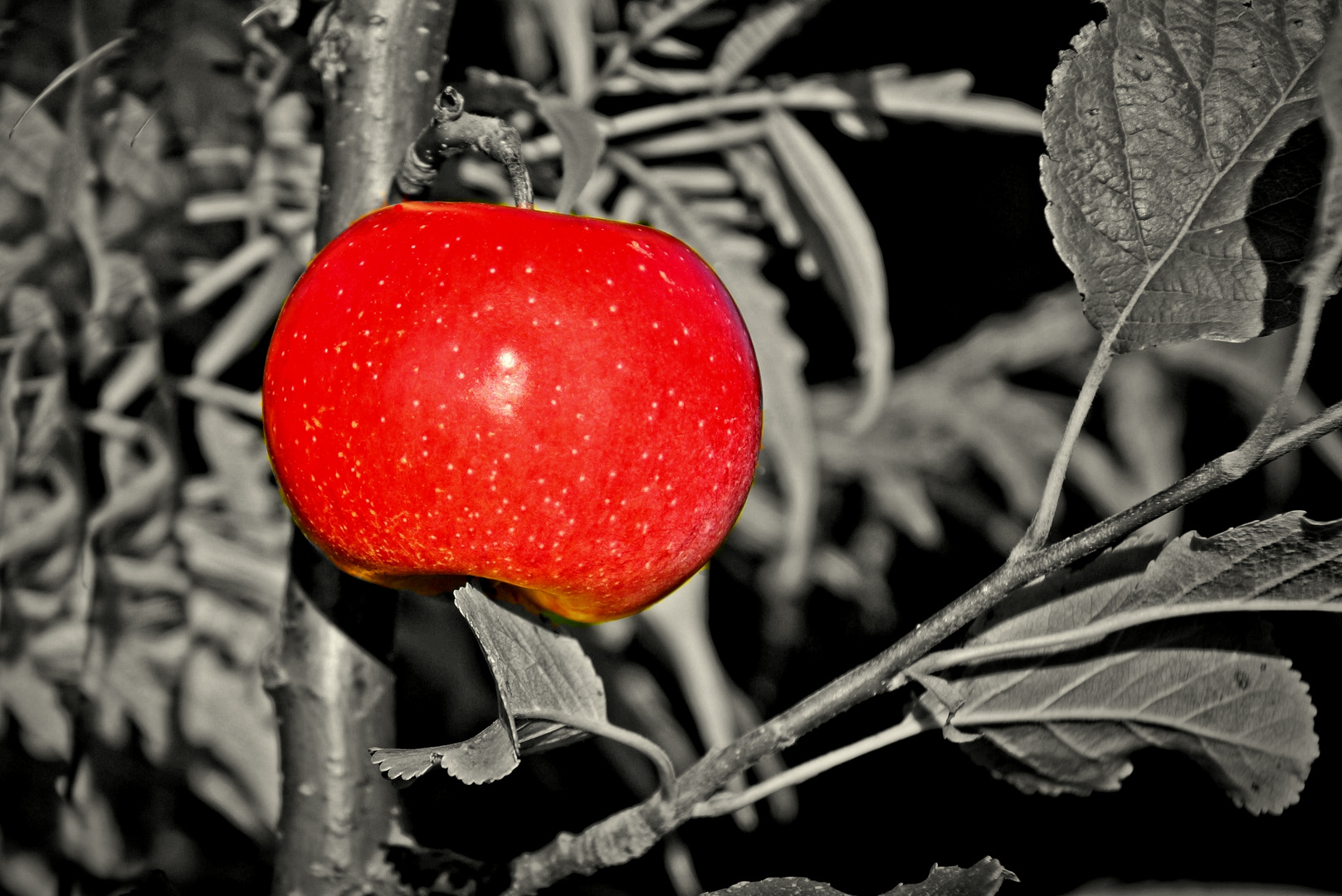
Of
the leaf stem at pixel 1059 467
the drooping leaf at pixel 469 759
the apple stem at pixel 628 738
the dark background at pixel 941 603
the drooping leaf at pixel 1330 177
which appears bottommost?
the dark background at pixel 941 603

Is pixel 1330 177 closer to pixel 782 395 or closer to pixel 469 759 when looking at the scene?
pixel 469 759

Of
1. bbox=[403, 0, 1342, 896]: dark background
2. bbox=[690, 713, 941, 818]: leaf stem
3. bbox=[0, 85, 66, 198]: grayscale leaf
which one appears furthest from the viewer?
bbox=[403, 0, 1342, 896]: dark background

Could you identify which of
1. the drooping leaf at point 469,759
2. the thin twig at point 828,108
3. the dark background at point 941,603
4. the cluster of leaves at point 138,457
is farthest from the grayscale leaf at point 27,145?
the dark background at point 941,603

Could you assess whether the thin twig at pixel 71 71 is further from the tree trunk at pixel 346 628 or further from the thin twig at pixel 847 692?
the thin twig at pixel 847 692

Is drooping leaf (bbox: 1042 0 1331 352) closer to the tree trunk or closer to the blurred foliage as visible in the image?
the tree trunk

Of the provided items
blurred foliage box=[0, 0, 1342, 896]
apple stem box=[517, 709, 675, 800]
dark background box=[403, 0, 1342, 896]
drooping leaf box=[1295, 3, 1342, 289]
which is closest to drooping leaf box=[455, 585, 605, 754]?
apple stem box=[517, 709, 675, 800]
